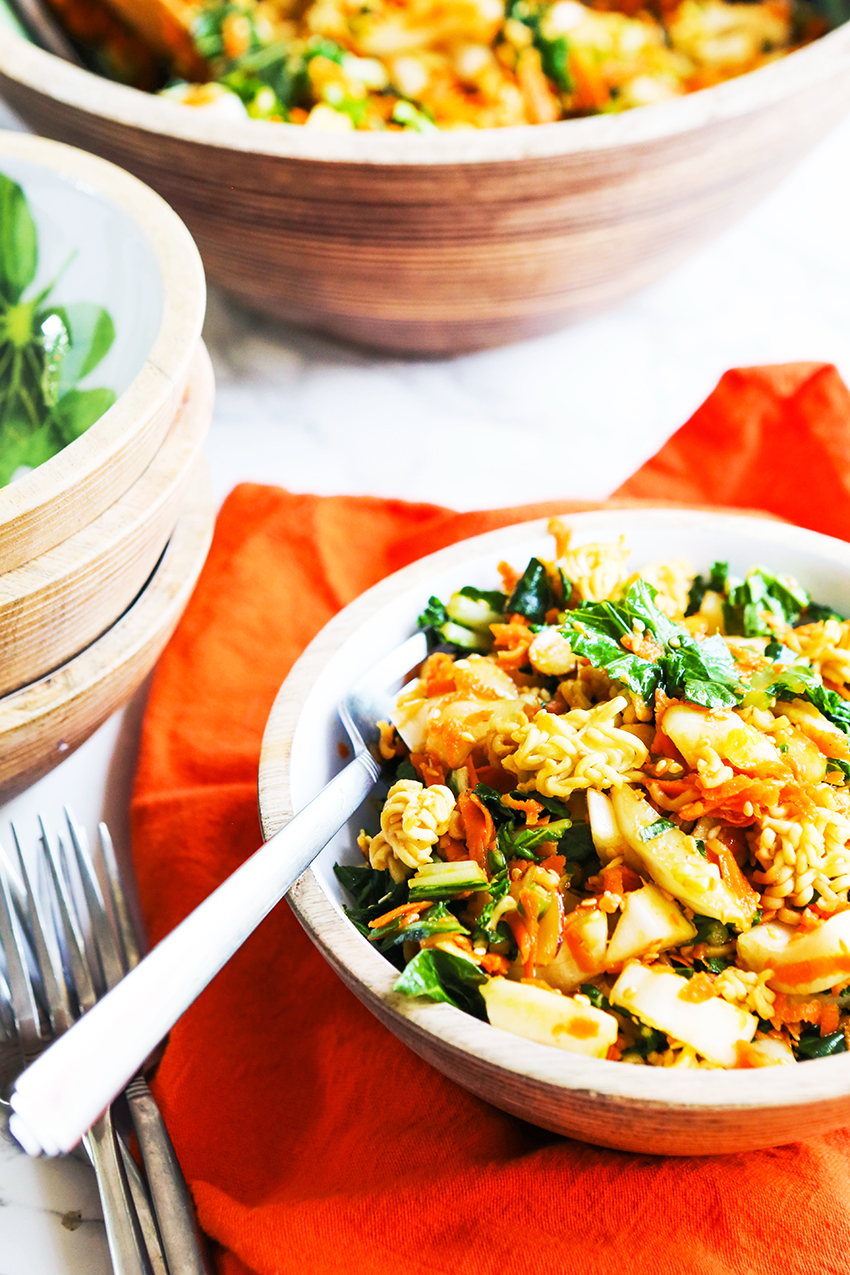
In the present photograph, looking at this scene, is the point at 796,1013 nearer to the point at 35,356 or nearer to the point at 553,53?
the point at 35,356

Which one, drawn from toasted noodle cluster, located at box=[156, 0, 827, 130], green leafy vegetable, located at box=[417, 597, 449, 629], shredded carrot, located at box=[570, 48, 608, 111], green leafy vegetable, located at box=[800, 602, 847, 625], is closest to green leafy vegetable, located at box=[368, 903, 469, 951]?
green leafy vegetable, located at box=[417, 597, 449, 629]

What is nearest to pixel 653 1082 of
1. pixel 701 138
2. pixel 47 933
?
pixel 47 933

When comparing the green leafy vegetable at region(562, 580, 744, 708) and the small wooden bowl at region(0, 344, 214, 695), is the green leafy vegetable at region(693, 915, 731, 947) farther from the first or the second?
the small wooden bowl at region(0, 344, 214, 695)

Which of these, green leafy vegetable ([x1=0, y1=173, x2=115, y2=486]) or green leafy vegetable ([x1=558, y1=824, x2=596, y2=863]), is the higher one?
green leafy vegetable ([x1=0, y1=173, x2=115, y2=486])

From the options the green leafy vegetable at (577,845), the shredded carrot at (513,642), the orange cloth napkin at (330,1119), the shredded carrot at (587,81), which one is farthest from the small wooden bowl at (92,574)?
the shredded carrot at (587,81)

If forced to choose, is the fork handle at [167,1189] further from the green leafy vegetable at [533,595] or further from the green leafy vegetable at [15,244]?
the green leafy vegetable at [15,244]

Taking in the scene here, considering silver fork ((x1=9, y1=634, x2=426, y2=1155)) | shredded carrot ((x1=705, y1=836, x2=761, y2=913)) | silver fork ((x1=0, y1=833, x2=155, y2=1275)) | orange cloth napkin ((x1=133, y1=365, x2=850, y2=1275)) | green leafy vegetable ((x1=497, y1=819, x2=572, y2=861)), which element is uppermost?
silver fork ((x1=9, y1=634, x2=426, y2=1155))
